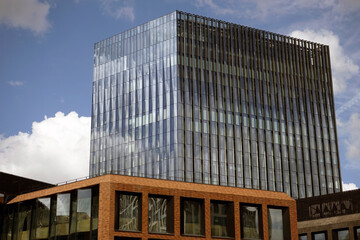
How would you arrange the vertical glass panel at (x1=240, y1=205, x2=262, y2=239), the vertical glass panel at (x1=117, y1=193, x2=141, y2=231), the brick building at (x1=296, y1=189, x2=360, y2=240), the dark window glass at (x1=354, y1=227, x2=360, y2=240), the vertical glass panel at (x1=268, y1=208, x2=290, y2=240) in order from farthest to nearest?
the brick building at (x1=296, y1=189, x2=360, y2=240), the dark window glass at (x1=354, y1=227, x2=360, y2=240), the vertical glass panel at (x1=268, y1=208, x2=290, y2=240), the vertical glass panel at (x1=240, y1=205, x2=262, y2=239), the vertical glass panel at (x1=117, y1=193, x2=141, y2=231)

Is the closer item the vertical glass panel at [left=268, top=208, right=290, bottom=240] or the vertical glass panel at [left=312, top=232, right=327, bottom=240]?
the vertical glass panel at [left=268, top=208, right=290, bottom=240]

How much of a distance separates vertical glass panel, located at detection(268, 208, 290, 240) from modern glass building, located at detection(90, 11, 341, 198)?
42741 mm

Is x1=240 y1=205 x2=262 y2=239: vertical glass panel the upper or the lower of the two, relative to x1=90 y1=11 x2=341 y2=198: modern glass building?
lower

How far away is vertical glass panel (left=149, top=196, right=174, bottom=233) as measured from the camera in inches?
2239

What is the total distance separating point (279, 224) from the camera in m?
63.6

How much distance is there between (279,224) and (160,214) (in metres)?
13.5

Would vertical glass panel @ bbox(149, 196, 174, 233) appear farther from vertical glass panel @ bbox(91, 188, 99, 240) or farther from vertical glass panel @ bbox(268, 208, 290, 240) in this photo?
vertical glass panel @ bbox(268, 208, 290, 240)

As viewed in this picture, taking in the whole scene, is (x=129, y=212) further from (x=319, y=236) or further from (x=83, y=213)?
(x=319, y=236)

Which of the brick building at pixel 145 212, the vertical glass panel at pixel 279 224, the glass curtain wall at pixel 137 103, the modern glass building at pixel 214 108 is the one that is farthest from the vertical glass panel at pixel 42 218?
the modern glass building at pixel 214 108

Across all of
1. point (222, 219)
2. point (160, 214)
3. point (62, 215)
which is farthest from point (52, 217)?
point (222, 219)

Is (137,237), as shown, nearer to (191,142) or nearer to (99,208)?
(99,208)

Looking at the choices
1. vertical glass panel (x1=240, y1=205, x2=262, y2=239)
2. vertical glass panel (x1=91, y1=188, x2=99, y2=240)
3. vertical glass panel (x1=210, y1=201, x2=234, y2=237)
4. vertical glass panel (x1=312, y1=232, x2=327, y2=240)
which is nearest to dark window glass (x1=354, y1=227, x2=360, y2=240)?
vertical glass panel (x1=312, y1=232, x2=327, y2=240)

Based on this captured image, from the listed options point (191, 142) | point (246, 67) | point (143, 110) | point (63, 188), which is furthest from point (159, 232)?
point (246, 67)

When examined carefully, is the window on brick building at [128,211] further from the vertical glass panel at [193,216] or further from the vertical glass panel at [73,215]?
the vertical glass panel at [193,216]
